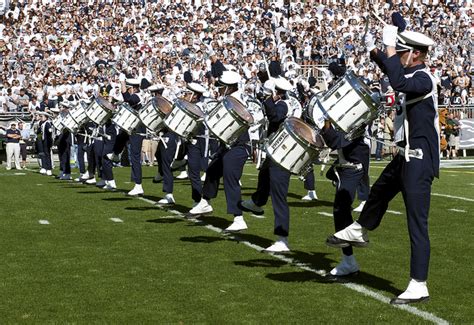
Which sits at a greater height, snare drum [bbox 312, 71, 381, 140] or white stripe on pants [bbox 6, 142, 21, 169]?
snare drum [bbox 312, 71, 381, 140]

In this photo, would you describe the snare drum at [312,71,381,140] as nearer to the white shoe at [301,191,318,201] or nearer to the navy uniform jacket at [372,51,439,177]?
the navy uniform jacket at [372,51,439,177]

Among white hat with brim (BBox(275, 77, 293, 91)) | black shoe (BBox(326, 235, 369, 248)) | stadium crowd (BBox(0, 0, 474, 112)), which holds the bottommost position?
black shoe (BBox(326, 235, 369, 248))

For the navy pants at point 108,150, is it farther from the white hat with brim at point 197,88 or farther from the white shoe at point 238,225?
the white shoe at point 238,225

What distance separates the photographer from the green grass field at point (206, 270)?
703 centimetres

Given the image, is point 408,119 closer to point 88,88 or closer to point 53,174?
point 53,174

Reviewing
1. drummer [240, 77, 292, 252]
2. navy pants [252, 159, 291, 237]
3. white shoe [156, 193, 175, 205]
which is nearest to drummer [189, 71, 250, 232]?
drummer [240, 77, 292, 252]

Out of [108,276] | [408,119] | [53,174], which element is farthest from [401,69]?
[53,174]

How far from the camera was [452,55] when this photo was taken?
36.7 meters

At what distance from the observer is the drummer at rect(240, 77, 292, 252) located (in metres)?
9.72

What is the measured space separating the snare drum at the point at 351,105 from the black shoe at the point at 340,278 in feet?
4.48

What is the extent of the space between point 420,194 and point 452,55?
30.5 meters

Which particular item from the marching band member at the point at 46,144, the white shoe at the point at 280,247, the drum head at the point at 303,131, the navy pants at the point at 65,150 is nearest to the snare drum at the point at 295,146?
the drum head at the point at 303,131

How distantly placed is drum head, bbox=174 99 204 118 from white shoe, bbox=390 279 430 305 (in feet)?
20.4

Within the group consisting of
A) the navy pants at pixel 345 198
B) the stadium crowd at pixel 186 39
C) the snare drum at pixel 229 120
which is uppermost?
the stadium crowd at pixel 186 39
